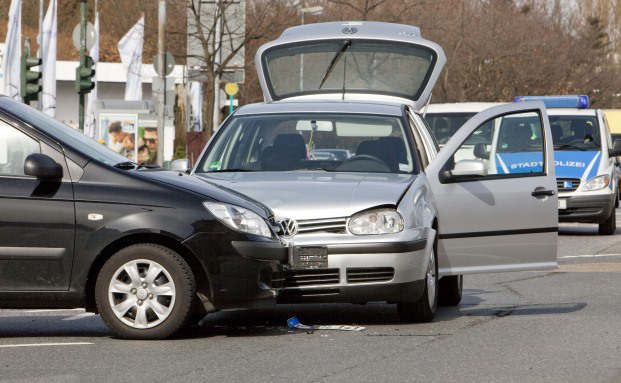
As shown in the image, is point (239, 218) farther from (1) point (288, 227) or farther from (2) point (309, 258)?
(2) point (309, 258)

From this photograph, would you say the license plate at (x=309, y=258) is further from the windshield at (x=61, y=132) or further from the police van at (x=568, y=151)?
the police van at (x=568, y=151)

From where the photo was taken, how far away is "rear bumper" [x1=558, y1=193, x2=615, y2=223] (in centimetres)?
2189

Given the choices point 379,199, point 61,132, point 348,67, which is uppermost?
point 348,67

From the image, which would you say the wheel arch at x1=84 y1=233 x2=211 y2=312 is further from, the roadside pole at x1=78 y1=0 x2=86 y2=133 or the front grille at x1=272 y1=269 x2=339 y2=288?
the roadside pole at x1=78 y1=0 x2=86 y2=133

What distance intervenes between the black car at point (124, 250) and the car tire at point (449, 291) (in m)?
2.97

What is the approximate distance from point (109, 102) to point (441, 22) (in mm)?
16455

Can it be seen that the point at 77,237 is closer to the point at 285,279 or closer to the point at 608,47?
the point at 285,279

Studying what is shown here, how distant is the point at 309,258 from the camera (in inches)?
372

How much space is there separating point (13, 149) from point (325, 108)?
310 centimetres

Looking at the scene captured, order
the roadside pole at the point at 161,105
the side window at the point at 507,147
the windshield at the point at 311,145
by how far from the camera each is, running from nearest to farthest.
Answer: the windshield at the point at 311,145
the side window at the point at 507,147
the roadside pole at the point at 161,105

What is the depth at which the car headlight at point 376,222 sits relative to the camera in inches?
375

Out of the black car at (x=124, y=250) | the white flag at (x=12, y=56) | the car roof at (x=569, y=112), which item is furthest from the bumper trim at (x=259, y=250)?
the white flag at (x=12, y=56)

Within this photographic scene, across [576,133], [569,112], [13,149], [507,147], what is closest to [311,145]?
[13,149]

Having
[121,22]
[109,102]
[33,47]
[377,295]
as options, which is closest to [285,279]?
[377,295]
